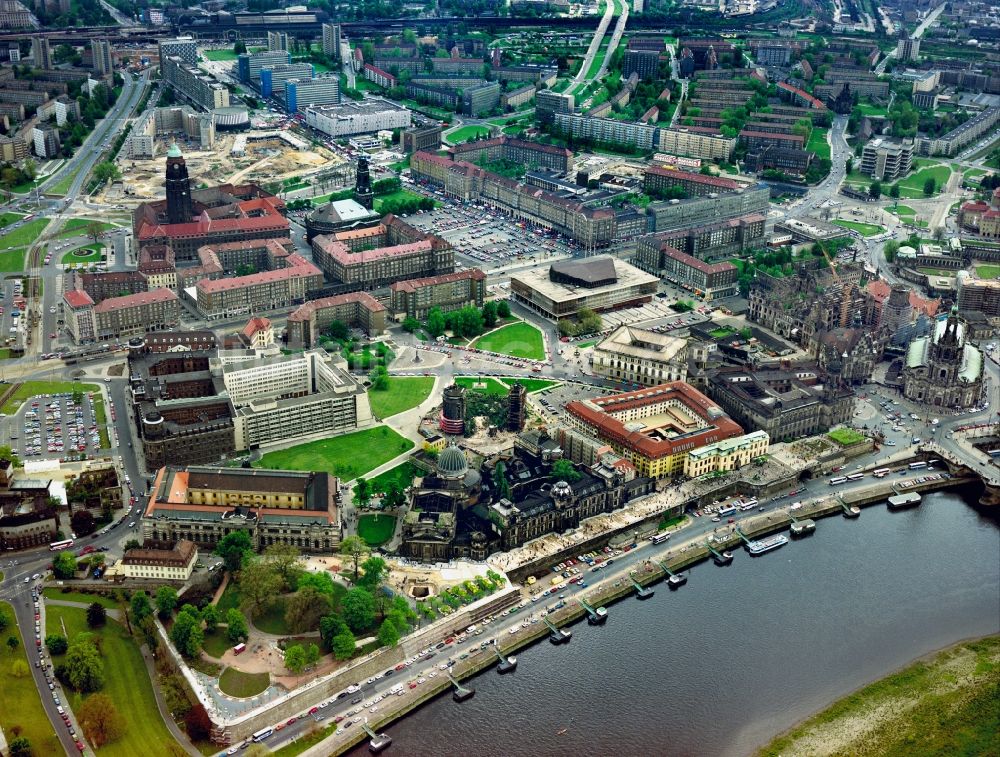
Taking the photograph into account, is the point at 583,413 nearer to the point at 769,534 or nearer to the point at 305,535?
the point at 769,534

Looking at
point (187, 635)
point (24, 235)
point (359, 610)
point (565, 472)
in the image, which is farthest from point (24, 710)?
point (24, 235)

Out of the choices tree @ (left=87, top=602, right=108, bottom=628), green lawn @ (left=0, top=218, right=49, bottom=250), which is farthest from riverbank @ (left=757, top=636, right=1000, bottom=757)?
green lawn @ (left=0, top=218, right=49, bottom=250)

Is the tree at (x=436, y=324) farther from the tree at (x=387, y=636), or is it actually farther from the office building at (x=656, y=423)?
the tree at (x=387, y=636)

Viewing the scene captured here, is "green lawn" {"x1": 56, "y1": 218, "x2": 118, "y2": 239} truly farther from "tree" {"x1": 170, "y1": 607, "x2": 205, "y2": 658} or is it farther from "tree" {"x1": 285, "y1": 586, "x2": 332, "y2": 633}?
"tree" {"x1": 285, "y1": 586, "x2": 332, "y2": 633}

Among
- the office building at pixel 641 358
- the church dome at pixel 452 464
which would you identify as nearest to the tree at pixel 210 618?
the church dome at pixel 452 464

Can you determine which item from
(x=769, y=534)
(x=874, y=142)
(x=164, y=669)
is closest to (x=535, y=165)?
(x=874, y=142)

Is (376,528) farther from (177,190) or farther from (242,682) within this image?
(177,190)
